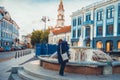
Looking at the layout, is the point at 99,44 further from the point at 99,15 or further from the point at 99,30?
the point at 99,15

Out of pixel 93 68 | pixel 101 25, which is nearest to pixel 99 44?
pixel 101 25

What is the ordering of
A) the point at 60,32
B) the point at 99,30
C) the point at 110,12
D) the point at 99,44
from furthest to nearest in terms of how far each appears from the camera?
the point at 60,32 → the point at 99,44 → the point at 99,30 → the point at 110,12

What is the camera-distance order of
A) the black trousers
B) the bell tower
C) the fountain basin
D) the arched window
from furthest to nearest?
1. the bell tower
2. the arched window
3. the fountain basin
4. the black trousers

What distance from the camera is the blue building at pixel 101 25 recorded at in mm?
41312

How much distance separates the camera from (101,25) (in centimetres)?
4578

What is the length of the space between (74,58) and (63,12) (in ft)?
327

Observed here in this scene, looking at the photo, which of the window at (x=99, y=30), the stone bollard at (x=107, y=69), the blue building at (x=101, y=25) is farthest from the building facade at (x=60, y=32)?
the stone bollard at (x=107, y=69)

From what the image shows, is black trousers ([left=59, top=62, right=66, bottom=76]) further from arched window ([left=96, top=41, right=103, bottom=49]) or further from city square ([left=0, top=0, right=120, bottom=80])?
arched window ([left=96, top=41, right=103, bottom=49])

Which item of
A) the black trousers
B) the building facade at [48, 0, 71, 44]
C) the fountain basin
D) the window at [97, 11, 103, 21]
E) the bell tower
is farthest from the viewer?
the bell tower

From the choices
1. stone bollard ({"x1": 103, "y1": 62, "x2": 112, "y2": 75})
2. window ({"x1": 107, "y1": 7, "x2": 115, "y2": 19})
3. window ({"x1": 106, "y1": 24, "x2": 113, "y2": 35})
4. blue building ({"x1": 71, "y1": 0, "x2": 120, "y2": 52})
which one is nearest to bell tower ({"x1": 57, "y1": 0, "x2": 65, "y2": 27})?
blue building ({"x1": 71, "y1": 0, "x2": 120, "y2": 52})

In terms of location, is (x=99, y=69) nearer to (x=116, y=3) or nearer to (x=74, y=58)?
(x=74, y=58)

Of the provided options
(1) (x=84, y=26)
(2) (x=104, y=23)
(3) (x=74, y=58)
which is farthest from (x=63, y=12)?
(3) (x=74, y=58)

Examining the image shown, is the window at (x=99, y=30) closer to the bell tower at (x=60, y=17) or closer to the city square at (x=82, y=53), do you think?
the city square at (x=82, y=53)

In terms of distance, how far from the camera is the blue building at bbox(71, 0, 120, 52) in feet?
136
